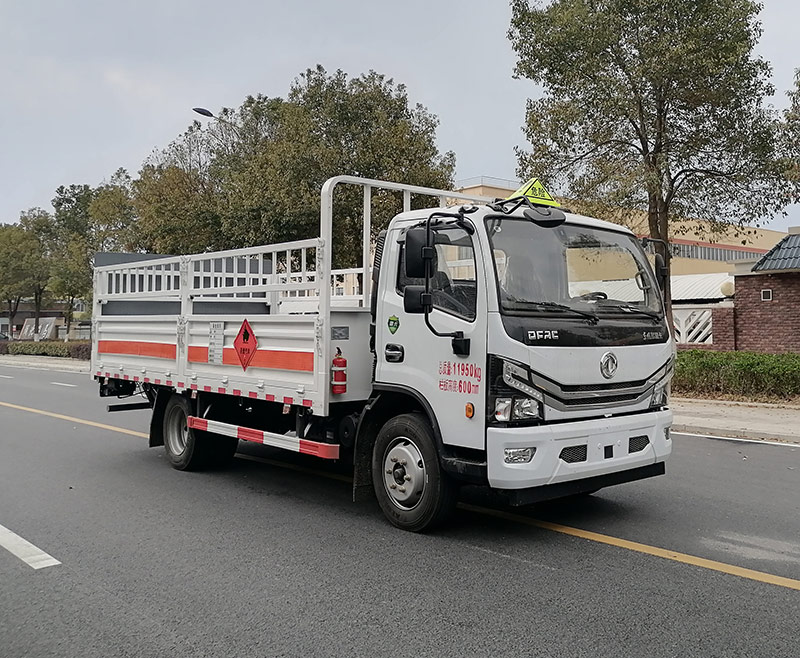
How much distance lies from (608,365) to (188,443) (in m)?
4.82

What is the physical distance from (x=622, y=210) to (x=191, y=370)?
12.2m

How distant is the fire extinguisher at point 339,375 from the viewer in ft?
20.2

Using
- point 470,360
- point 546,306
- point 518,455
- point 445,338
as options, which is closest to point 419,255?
point 445,338

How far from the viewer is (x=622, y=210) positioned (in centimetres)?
1727

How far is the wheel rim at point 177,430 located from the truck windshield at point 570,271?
15.0ft

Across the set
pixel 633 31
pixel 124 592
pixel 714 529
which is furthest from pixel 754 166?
pixel 124 592

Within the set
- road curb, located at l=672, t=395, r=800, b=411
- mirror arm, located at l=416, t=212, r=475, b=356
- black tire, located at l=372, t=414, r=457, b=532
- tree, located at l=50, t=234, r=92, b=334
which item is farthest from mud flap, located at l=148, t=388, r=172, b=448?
tree, located at l=50, t=234, r=92, b=334

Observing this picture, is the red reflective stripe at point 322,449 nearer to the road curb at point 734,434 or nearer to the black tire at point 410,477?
the black tire at point 410,477

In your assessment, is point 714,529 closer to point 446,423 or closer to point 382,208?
point 446,423

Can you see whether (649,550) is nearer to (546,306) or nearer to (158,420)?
(546,306)

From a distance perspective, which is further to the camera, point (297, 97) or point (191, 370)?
point (297, 97)

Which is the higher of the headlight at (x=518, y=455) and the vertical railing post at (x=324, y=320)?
the vertical railing post at (x=324, y=320)

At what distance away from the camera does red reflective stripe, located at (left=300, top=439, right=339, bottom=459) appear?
6227 millimetres

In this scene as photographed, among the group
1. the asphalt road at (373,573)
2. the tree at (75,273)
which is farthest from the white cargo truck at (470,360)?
the tree at (75,273)
